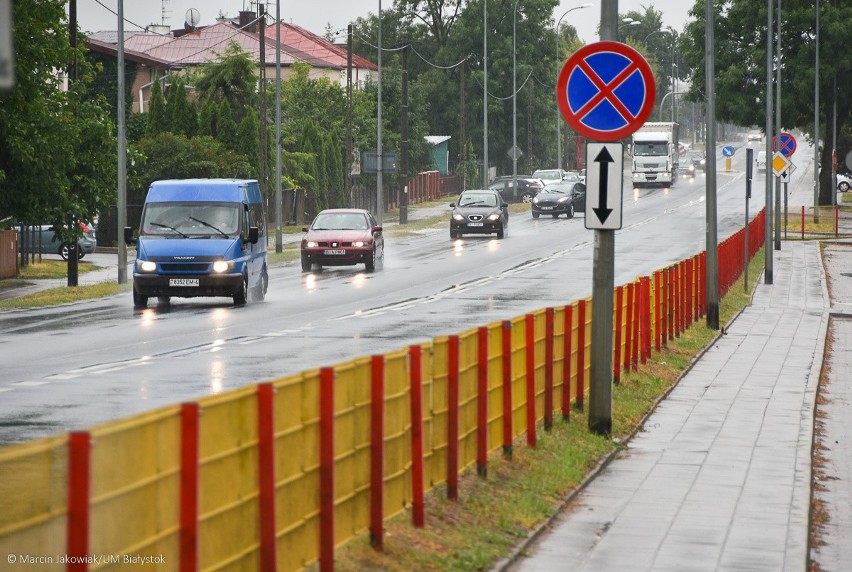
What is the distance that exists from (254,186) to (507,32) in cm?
8512

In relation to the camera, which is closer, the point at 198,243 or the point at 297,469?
the point at 297,469

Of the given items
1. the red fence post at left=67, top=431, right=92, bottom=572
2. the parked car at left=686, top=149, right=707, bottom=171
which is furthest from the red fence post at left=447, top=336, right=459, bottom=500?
the parked car at left=686, top=149, right=707, bottom=171

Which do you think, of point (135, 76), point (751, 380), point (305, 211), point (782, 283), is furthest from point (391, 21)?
point (751, 380)

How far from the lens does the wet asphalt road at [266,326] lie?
15766 millimetres

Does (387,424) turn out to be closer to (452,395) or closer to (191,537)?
(452,395)

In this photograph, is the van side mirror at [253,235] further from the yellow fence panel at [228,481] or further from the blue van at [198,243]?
the yellow fence panel at [228,481]

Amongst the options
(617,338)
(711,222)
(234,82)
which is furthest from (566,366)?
(234,82)

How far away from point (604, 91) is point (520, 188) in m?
81.5

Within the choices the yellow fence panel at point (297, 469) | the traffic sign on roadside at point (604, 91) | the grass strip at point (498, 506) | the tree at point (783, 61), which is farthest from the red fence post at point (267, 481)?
the tree at point (783, 61)

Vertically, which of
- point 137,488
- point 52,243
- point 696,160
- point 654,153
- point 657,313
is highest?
point 696,160

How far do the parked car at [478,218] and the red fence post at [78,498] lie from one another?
5323 centimetres

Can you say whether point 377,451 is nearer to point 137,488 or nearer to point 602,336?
point 137,488

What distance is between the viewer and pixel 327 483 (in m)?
7.62

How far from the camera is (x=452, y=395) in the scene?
9883 millimetres
